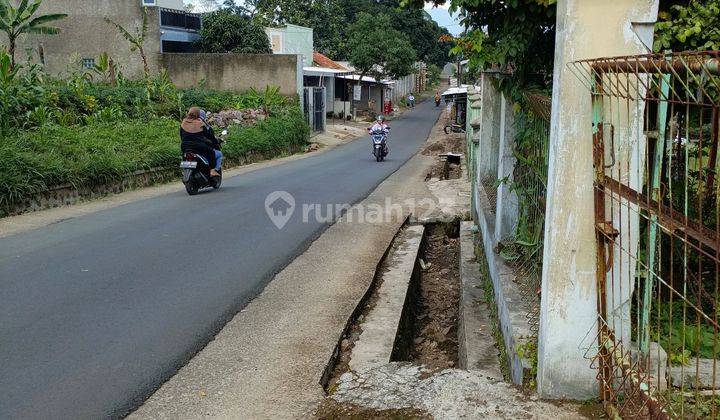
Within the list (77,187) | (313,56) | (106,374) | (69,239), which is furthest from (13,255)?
(313,56)

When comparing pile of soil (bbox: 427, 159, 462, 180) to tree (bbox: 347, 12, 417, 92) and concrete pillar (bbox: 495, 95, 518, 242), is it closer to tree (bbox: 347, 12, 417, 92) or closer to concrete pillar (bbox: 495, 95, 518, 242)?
concrete pillar (bbox: 495, 95, 518, 242)

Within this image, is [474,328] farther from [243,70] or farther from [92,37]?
[92,37]

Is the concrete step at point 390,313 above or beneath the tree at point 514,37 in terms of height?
beneath

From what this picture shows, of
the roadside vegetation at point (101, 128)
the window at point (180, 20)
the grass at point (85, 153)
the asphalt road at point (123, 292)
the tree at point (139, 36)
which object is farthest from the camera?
the window at point (180, 20)

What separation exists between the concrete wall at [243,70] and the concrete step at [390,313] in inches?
976

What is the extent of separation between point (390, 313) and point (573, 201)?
3209 mm

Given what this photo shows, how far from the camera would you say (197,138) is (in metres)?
13.8

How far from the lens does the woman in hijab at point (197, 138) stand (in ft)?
45.2

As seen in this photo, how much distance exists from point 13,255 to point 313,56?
4402 centimetres

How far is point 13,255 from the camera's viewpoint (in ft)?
26.9

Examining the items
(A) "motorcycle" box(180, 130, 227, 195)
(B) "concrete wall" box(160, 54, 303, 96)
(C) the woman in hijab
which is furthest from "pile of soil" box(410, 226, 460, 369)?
(B) "concrete wall" box(160, 54, 303, 96)

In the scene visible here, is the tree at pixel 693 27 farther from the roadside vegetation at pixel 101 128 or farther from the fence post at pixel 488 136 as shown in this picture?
the roadside vegetation at pixel 101 128

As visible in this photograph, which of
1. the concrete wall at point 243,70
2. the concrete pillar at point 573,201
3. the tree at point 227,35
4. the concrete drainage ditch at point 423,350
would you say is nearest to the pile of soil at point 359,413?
the concrete drainage ditch at point 423,350

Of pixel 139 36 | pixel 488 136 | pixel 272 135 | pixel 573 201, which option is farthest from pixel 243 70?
pixel 573 201
